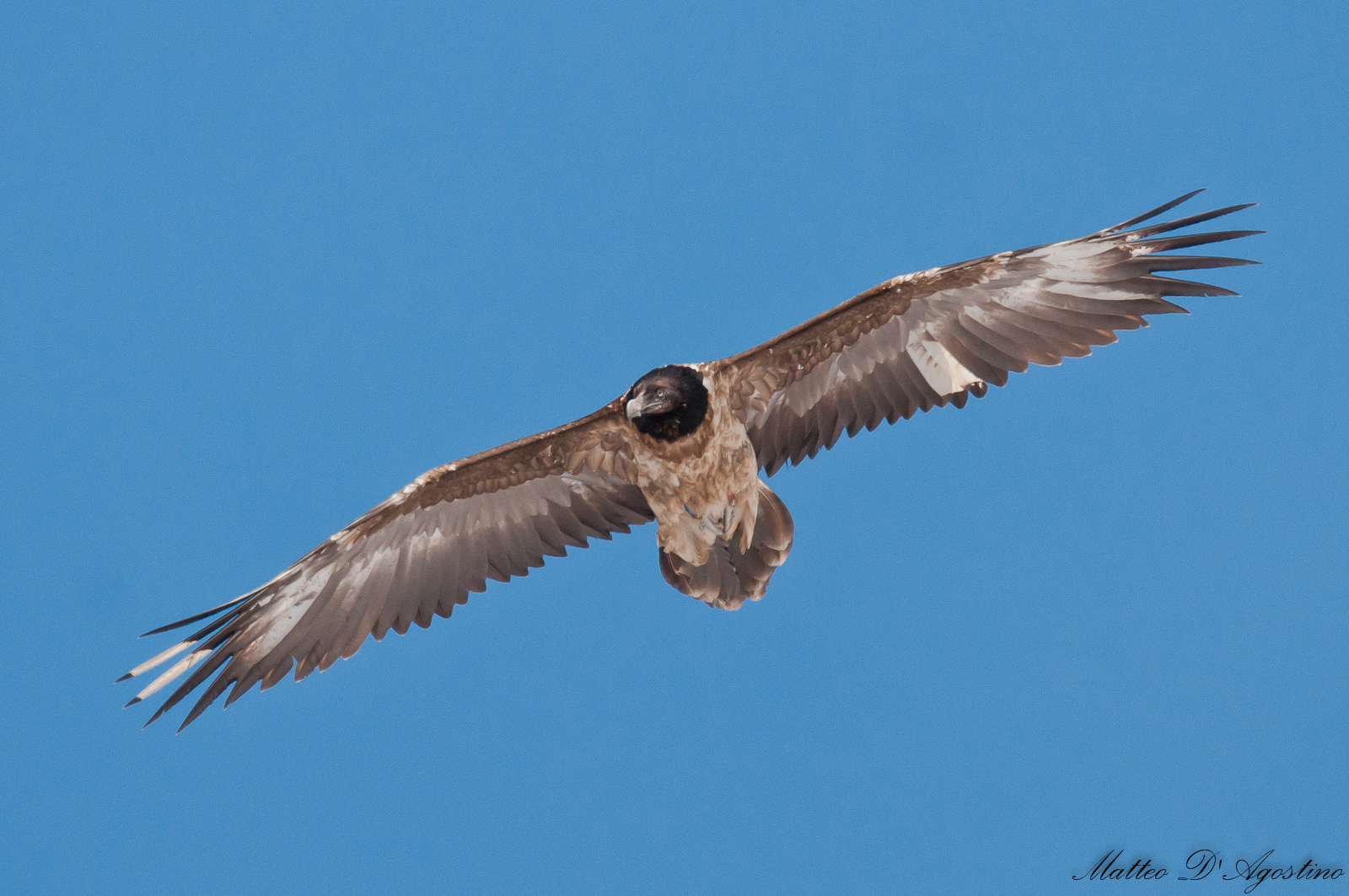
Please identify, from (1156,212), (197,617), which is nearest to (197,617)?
(197,617)

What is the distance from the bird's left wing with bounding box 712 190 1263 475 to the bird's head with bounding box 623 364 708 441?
408 millimetres

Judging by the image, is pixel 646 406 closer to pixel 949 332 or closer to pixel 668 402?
pixel 668 402

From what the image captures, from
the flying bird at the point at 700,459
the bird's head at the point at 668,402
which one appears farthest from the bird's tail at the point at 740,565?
the bird's head at the point at 668,402

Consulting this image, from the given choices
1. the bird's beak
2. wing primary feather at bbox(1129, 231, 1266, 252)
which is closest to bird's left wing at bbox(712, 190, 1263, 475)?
wing primary feather at bbox(1129, 231, 1266, 252)

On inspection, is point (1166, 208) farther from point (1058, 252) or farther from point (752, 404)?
point (752, 404)

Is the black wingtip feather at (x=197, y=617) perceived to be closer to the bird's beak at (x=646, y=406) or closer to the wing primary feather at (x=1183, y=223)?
the bird's beak at (x=646, y=406)

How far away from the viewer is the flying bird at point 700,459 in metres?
8.23

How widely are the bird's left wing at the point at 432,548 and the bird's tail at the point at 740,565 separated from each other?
602 millimetres

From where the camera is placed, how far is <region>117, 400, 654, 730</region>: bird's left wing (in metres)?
8.76

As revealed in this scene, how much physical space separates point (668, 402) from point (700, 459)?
1.76 ft

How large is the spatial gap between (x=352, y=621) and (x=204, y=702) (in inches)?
44.6

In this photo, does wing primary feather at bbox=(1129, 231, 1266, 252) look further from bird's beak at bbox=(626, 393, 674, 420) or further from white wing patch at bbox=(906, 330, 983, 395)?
bird's beak at bbox=(626, 393, 674, 420)

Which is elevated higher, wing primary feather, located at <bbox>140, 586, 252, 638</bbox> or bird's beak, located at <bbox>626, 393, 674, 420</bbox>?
bird's beak, located at <bbox>626, 393, 674, 420</bbox>

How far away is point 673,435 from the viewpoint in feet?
27.5
